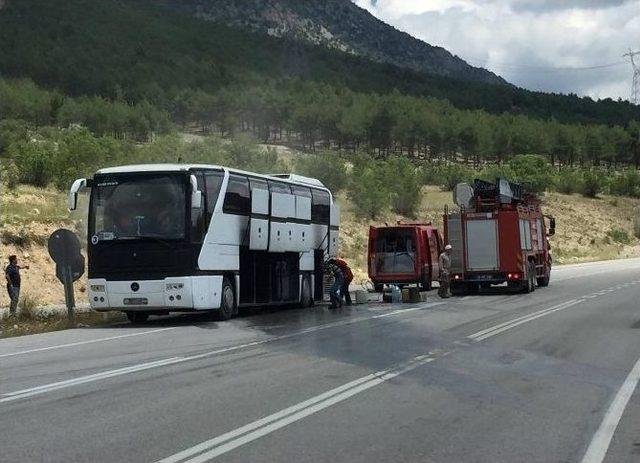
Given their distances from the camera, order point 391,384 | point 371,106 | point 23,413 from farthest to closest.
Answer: point 371,106
point 391,384
point 23,413

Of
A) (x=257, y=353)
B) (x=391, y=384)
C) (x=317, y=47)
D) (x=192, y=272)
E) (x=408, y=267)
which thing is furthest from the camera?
(x=317, y=47)

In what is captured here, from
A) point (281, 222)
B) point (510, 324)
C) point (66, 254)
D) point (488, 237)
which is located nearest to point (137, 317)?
point (66, 254)

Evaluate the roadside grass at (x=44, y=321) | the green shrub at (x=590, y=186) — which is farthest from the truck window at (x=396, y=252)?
the green shrub at (x=590, y=186)

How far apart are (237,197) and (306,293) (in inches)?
223

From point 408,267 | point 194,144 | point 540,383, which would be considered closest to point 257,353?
point 540,383

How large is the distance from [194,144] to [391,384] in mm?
61572

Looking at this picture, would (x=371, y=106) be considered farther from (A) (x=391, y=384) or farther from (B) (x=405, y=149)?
(A) (x=391, y=384)

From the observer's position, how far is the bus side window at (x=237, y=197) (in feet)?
69.7

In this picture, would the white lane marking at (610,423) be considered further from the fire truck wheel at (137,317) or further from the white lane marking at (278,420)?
the fire truck wheel at (137,317)

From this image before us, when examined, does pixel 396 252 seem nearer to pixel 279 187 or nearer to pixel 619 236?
pixel 279 187

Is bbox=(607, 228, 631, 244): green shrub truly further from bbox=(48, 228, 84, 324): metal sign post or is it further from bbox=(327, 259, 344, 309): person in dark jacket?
bbox=(48, 228, 84, 324): metal sign post

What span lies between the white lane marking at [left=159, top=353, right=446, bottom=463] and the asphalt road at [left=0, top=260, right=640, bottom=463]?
2 cm

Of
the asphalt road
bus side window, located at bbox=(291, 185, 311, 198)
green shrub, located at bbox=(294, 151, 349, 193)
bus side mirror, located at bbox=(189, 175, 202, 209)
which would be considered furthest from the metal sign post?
green shrub, located at bbox=(294, 151, 349, 193)

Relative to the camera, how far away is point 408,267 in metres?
34.4
